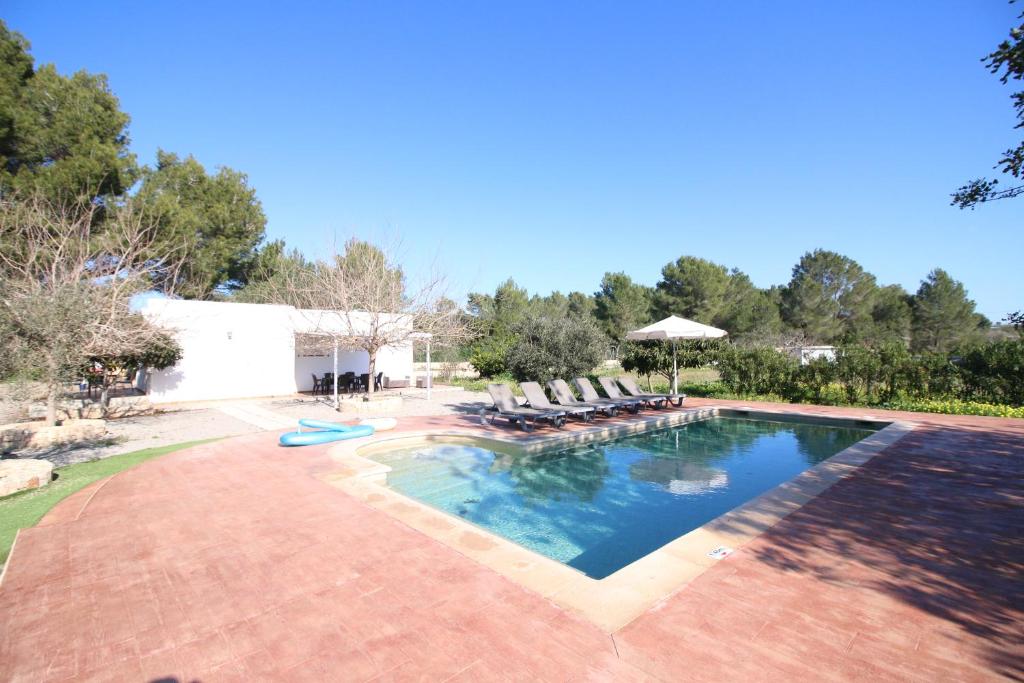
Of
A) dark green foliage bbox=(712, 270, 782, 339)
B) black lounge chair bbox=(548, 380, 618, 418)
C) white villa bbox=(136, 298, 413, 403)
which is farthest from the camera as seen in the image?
dark green foliage bbox=(712, 270, 782, 339)

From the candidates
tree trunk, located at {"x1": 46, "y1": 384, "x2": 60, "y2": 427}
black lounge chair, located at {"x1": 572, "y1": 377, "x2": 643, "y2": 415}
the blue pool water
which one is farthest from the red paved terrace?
black lounge chair, located at {"x1": 572, "y1": 377, "x2": 643, "y2": 415}

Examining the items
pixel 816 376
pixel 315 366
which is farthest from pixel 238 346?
pixel 816 376

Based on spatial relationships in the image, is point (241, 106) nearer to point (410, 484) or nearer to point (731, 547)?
point (410, 484)

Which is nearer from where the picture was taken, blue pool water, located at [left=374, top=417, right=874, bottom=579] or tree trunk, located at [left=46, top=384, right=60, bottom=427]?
blue pool water, located at [left=374, top=417, right=874, bottom=579]

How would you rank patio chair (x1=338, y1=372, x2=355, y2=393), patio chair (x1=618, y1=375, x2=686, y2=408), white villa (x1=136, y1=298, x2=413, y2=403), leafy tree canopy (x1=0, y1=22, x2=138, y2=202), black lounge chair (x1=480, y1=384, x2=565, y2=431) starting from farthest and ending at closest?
patio chair (x1=338, y1=372, x2=355, y2=393)
white villa (x1=136, y1=298, x2=413, y2=403)
leafy tree canopy (x1=0, y1=22, x2=138, y2=202)
patio chair (x1=618, y1=375, x2=686, y2=408)
black lounge chair (x1=480, y1=384, x2=565, y2=431)

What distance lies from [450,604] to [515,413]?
7743 millimetres

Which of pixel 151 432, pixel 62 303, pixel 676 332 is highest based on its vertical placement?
pixel 62 303

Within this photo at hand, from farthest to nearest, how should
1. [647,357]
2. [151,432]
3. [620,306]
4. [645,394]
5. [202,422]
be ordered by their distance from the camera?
1. [620,306]
2. [647,357]
3. [645,394]
4. [202,422]
5. [151,432]

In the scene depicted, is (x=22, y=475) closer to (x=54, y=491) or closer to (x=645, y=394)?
(x=54, y=491)

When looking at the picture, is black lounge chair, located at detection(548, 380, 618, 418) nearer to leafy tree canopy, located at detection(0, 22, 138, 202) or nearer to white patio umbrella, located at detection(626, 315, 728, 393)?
white patio umbrella, located at detection(626, 315, 728, 393)

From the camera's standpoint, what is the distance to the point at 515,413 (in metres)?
11.4

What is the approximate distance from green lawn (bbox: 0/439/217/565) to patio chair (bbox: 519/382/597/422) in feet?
25.1

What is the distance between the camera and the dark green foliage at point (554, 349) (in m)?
15.2

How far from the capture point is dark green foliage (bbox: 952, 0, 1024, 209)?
198 inches
